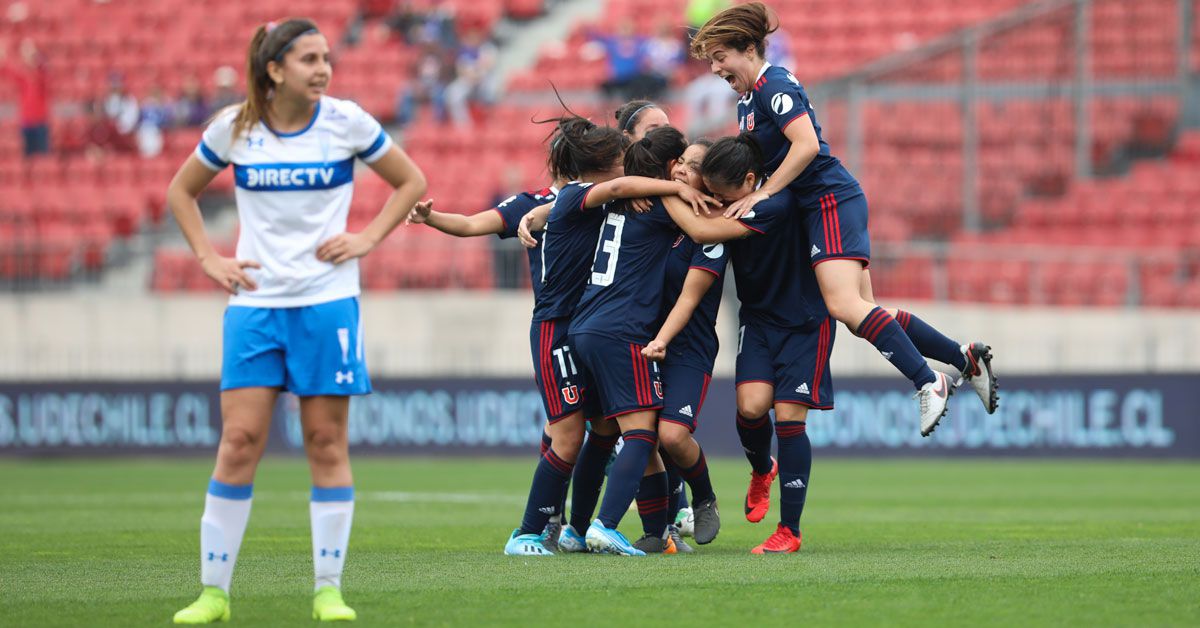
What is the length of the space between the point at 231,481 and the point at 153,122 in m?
20.7

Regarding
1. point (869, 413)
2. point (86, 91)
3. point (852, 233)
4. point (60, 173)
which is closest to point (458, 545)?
point (852, 233)

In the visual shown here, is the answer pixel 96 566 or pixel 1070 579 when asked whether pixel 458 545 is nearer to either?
pixel 96 566

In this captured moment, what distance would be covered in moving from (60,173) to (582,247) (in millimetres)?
18919

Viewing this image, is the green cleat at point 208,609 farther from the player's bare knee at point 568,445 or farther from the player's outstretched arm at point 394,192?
the player's bare knee at point 568,445

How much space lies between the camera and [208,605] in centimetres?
555

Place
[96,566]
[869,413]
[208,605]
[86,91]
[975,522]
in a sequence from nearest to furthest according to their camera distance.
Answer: [208,605] < [96,566] < [975,522] < [869,413] < [86,91]

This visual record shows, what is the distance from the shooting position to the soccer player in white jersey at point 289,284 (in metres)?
5.67

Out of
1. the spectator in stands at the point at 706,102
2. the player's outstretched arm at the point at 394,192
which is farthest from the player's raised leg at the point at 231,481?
the spectator in stands at the point at 706,102

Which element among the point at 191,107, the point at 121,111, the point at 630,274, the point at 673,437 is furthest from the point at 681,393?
the point at 121,111

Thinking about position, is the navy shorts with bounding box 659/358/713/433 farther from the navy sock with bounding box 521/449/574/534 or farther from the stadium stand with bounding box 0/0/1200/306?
the stadium stand with bounding box 0/0/1200/306

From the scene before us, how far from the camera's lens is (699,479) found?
7953 mm

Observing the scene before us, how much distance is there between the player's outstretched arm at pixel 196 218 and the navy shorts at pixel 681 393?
252cm

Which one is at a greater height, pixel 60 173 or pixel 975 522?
pixel 60 173

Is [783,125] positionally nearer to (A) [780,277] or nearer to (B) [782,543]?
(A) [780,277]
